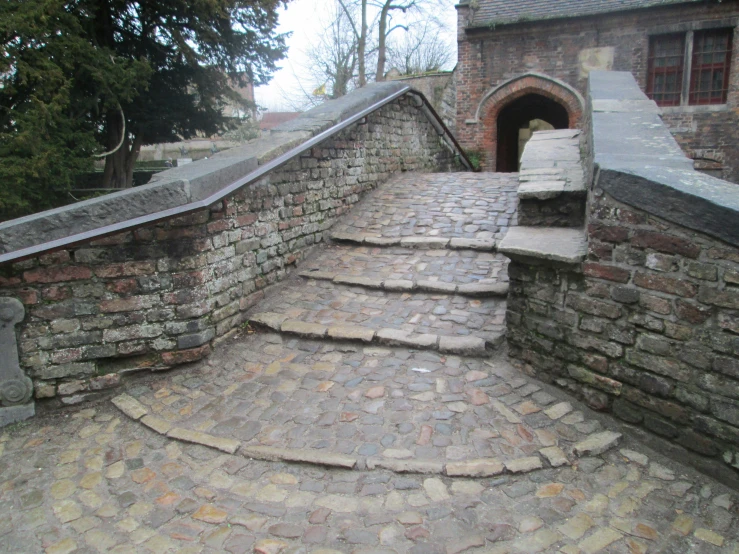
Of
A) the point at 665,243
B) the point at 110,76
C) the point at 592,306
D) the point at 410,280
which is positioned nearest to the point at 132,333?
the point at 410,280

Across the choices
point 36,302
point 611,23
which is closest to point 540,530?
point 36,302

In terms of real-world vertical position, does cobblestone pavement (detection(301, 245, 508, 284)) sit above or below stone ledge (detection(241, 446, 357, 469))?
above

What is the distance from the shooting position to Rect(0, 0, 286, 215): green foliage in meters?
7.29

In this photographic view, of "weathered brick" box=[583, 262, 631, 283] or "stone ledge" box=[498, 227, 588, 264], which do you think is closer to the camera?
"weathered brick" box=[583, 262, 631, 283]

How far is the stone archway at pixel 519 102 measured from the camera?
1345cm

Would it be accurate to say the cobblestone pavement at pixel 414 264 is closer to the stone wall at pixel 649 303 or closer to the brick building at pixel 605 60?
the stone wall at pixel 649 303

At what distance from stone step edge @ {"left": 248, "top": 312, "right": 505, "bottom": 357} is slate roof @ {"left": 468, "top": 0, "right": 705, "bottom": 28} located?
12.4 m

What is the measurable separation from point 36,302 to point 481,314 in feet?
10.3

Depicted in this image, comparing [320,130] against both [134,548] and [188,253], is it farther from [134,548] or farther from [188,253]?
[134,548]

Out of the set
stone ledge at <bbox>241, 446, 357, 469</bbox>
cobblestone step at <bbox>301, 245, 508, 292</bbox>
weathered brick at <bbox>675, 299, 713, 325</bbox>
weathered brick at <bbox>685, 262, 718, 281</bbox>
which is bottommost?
stone ledge at <bbox>241, 446, 357, 469</bbox>

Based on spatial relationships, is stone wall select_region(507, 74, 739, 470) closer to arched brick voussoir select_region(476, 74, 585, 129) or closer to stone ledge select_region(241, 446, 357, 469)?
stone ledge select_region(241, 446, 357, 469)

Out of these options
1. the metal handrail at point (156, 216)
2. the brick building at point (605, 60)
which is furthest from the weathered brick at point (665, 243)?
the brick building at point (605, 60)

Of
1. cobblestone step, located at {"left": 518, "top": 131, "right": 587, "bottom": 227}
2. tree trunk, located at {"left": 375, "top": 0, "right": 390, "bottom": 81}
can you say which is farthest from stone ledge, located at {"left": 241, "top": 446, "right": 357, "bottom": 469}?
tree trunk, located at {"left": 375, "top": 0, "right": 390, "bottom": 81}

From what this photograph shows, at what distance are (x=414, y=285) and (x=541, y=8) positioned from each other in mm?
12420
